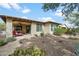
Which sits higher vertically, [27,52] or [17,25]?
[17,25]

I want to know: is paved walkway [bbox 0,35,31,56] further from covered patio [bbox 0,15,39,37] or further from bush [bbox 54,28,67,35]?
bush [bbox 54,28,67,35]

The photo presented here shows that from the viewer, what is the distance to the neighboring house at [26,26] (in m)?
3.68

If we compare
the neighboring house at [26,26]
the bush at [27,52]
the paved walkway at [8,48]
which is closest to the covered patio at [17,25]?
the neighboring house at [26,26]

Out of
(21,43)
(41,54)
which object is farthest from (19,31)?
(41,54)

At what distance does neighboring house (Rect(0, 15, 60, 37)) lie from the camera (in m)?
3.68

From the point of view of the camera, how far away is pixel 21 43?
371 cm

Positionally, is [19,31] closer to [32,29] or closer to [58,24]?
[32,29]

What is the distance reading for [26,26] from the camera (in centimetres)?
371

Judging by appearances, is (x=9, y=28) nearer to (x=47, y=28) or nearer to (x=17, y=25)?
(x=17, y=25)

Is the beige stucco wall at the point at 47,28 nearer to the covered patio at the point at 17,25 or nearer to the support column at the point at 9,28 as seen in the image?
the covered patio at the point at 17,25

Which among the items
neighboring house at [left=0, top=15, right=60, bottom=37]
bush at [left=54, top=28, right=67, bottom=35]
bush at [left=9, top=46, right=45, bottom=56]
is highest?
neighboring house at [left=0, top=15, right=60, bottom=37]

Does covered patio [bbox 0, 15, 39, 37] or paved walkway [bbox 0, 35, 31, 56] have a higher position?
covered patio [bbox 0, 15, 39, 37]

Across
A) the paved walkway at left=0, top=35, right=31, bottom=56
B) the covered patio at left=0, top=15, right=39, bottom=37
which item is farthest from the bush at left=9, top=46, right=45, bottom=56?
the covered patio at left=0, top=15, right=39, bottom=37

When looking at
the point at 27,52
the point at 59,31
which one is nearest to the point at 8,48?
the point at 27,52
